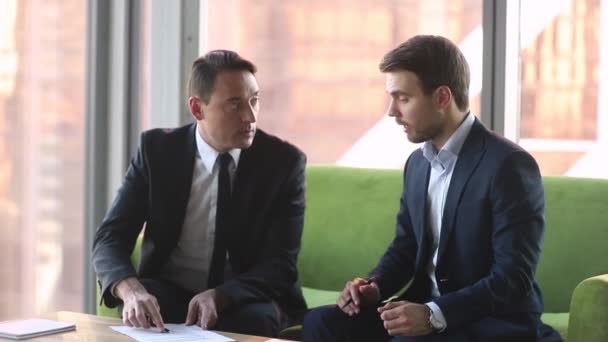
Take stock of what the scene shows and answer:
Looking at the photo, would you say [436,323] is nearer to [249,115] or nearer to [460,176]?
[460,176]

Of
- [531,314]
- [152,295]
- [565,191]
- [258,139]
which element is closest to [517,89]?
[565,191]

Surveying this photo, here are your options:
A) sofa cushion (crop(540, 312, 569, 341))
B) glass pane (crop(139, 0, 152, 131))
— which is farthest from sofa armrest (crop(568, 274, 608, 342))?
glass pane (crop(139, 0, 152, 131))

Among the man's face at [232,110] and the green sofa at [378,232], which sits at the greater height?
the man's face at [232,110]

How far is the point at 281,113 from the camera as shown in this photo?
485 cm

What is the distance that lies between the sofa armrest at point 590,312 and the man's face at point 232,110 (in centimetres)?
110

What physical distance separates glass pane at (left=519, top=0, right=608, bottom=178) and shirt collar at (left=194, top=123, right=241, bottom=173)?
137cm

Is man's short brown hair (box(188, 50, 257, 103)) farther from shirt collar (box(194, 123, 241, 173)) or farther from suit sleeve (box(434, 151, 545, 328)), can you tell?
suit sleeve (box(434, 151, 545, 328))

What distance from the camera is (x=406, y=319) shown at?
246 centimetres

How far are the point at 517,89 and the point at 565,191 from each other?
30.4 inches

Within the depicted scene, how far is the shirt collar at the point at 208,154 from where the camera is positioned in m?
3.11

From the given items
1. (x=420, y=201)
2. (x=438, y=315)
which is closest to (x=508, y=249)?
(x=438, y=315)

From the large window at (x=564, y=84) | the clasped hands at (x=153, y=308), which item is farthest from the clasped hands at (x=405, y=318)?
the large window at (x=564, y=84)

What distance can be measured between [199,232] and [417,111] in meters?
0.82

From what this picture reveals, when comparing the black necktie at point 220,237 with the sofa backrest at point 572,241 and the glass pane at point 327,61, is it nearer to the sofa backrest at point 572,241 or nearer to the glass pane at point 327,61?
the sofa backrest at point 572,241
